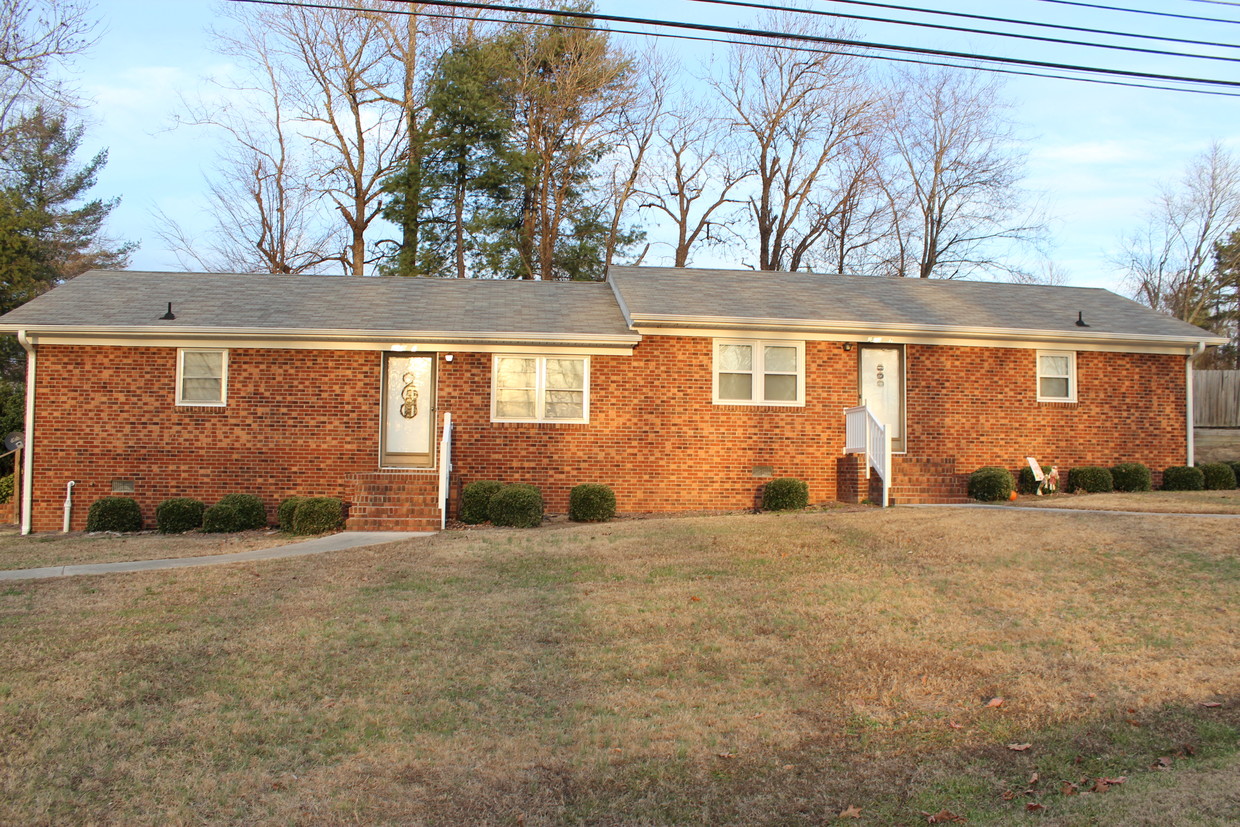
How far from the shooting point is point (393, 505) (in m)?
12.2

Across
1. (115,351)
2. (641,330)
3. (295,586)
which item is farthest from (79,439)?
(641,330)

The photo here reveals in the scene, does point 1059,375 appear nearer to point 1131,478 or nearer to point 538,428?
point 1131,478

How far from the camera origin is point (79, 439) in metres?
13.3

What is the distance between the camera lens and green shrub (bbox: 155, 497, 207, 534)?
41.6ft

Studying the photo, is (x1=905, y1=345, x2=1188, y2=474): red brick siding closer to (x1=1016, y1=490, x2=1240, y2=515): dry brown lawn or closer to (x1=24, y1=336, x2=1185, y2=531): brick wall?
(x1=24, y1=336, x2=1185, y2=531): brick wall

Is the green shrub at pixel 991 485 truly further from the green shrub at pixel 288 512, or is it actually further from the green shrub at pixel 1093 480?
the green shrub at pixel 288 512

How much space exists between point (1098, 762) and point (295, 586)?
6765mm

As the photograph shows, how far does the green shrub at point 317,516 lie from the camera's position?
12.0 meters

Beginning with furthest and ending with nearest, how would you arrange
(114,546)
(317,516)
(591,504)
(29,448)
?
1. (29,448)
2. (591,504)
3. (317,516)
4. (114,546)

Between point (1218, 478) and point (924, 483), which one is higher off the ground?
point (1218, 478)

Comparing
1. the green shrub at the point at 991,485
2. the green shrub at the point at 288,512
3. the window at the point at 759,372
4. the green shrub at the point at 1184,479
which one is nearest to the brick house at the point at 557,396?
the window at the point at 759,372

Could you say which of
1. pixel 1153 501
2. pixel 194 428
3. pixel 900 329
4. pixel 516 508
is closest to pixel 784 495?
pixel 900 329

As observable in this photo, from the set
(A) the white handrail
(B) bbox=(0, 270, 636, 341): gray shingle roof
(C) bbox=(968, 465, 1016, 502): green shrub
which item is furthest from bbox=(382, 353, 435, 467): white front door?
(C) bbox=(968, 465, 1016, 502): green shrub

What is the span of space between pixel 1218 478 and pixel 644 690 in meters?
13.7
